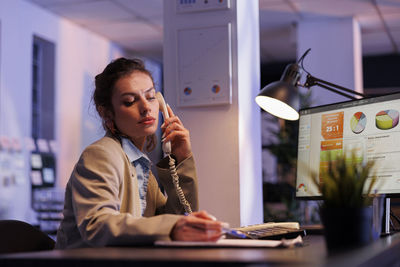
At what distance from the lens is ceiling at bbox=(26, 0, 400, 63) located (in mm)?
5758

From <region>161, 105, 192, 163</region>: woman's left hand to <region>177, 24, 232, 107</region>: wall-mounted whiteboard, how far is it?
117 centimetres

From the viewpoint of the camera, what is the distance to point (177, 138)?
194 centimetres

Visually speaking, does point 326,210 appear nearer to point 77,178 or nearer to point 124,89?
point 77,178

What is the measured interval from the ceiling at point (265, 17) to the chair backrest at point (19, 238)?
4226mm

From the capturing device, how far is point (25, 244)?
1.63 m

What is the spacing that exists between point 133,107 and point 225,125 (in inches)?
55.2

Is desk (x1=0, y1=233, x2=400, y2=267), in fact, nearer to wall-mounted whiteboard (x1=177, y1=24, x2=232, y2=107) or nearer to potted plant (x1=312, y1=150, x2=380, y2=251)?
potted plant (x1=312, y1=150, x2=380, y2=251)

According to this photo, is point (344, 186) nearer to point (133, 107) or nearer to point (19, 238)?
point (133, 107)

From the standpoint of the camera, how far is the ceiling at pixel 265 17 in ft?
18.9

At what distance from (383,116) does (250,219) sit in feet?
4.62

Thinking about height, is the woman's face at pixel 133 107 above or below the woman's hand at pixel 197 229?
above

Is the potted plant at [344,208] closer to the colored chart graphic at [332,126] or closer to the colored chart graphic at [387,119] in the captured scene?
the colored chart graphic at [387,119]

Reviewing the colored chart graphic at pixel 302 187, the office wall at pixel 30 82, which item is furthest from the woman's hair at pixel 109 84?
the office wall at pixel 30 82

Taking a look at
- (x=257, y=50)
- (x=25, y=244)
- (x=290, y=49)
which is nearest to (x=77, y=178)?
(x=25, y=244)
